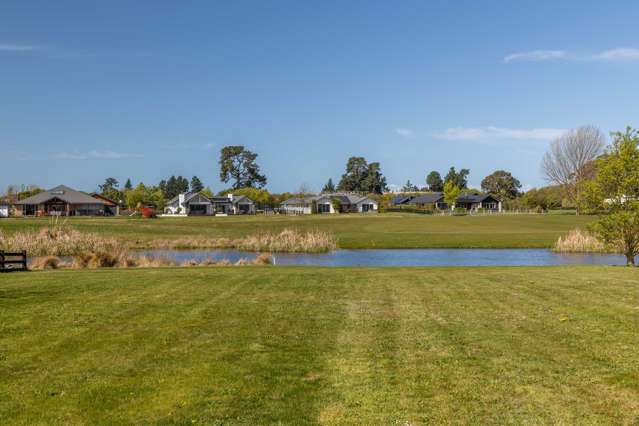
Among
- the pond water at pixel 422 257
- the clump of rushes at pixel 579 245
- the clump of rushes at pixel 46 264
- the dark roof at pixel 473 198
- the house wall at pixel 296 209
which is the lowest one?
the pond water at pixel 422 257

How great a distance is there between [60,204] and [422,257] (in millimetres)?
99942

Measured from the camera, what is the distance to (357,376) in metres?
10.2

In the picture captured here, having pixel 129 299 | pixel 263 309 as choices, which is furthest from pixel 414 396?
pixel 129 299

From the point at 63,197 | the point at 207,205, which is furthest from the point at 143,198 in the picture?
the point at 63,197

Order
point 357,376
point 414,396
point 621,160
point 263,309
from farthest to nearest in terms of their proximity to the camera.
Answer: point 621,160, point 263,309, point 357,376, point 414,396

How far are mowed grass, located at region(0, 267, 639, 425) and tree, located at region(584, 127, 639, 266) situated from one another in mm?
11673

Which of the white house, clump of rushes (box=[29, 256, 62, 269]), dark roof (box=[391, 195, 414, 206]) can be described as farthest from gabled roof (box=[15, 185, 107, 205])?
clump of rushes (box=[29, 256, 62, 269])

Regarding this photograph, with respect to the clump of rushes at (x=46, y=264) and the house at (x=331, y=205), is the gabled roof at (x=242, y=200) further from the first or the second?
the clump of rushes at (x=46, y=264)

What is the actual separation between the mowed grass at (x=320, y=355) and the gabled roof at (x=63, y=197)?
113327 mm

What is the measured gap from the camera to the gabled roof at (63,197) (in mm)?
121938

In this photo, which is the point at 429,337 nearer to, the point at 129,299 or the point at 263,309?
the point at 263,309

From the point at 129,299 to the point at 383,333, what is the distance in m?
8.49

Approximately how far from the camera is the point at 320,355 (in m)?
11.6

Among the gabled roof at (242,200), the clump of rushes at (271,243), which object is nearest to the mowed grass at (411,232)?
the clump of rushes at (271,243)
